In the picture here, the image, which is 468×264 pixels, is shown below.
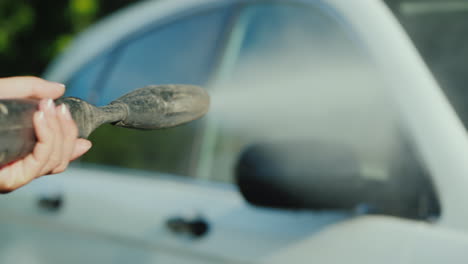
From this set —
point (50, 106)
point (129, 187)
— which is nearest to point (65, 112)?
point (50, 106)

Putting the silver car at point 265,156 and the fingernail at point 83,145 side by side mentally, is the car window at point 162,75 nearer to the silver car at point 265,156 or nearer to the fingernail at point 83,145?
the silver car at point 265,156

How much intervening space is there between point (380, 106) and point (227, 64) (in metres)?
0.64

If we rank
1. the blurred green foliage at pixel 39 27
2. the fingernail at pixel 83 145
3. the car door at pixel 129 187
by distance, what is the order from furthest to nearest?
1. the blurred green foliage at pixel 39 27
2. the car door at pixel 129 187
3. the fingernail at pixel 83 145

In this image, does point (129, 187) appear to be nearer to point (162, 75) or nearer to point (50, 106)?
point (162, 75)

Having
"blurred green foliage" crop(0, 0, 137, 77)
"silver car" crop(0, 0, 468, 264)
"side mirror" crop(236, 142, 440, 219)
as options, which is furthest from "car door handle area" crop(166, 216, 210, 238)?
"blurred green foliage" crop(0, 0, 137, 77)

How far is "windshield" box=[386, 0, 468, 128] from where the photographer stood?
1.65 meters

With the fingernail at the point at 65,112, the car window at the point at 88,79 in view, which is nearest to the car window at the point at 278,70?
the car window at the point at 88,79

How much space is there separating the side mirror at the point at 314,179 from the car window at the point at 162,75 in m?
0.68

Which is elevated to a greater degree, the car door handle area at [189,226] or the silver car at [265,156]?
the silver car at [265,156]

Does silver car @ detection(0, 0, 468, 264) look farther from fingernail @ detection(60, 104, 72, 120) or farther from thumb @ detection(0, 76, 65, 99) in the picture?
fingernail @ detection(60, 104, 72, 120)

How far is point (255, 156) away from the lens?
5.36 ft

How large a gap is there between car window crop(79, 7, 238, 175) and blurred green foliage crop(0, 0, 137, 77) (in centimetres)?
894

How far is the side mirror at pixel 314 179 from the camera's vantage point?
1595mm

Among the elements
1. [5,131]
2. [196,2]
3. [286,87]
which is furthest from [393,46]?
[5,131]
